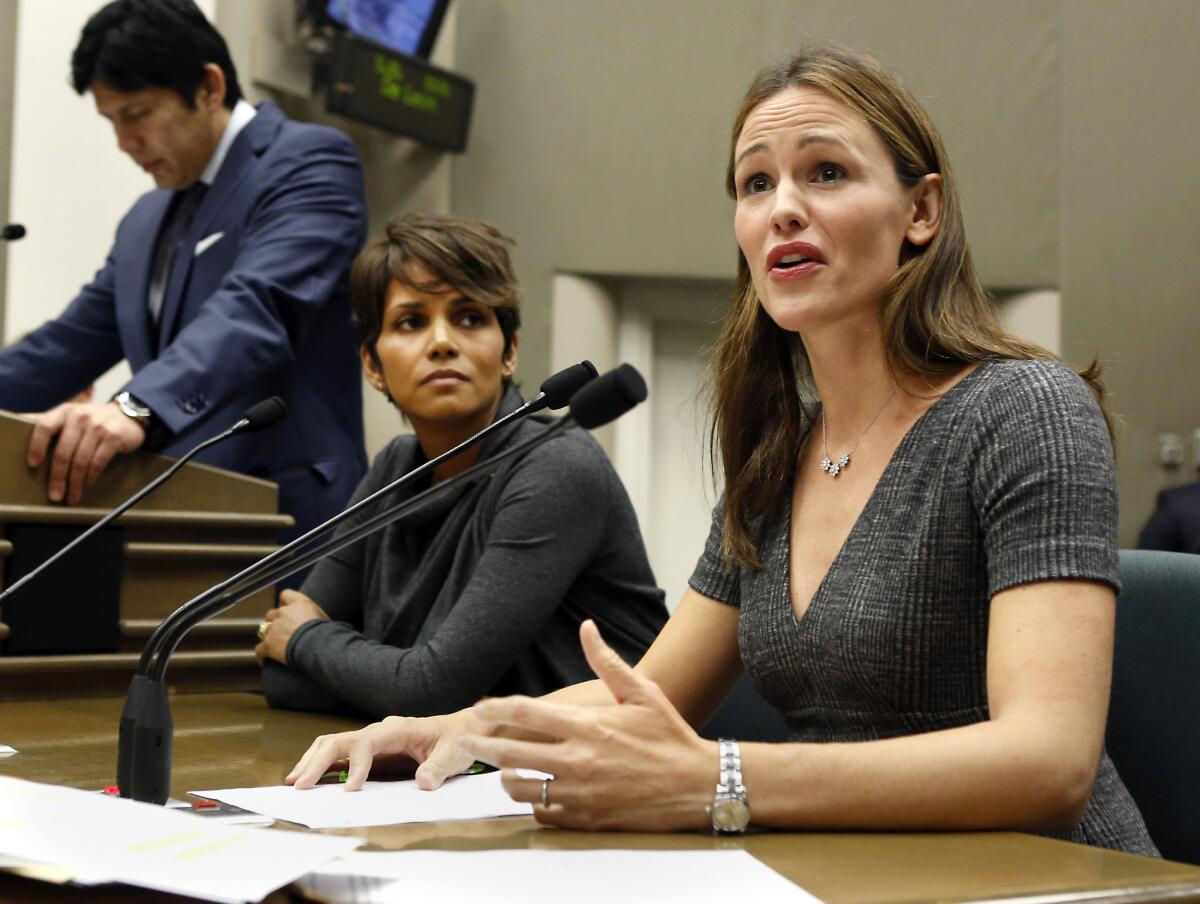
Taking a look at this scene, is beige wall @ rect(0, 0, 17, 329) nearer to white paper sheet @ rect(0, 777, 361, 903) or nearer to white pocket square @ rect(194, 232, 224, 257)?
white pocket square @ rect(194, 232, 224, 257)

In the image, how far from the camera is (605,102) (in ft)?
15.5

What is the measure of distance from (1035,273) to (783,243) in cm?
337

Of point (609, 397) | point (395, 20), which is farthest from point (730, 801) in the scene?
point (395, 20)

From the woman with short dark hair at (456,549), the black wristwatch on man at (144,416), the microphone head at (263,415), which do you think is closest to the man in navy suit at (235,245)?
the black wristwatch on man at (144,416)

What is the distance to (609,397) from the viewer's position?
1045 mm

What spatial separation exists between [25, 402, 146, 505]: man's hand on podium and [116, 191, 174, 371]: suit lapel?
24.9 inches

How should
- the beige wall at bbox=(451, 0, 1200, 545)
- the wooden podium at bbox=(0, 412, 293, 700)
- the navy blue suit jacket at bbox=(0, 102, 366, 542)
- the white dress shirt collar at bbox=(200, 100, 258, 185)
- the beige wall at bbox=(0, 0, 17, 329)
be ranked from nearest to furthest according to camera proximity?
the wooden podium at bbox=(0, 412, 293, 700) → the navy blue suit jacket at bbox=(0, 102, 366, 542) → the white dress shirt collar at bbox=(200, 100, 258, 185) → the beige wall at bbox=(0, 0, 17, 329) → the beige wall at bbox=(451, 0, 1200, 545)

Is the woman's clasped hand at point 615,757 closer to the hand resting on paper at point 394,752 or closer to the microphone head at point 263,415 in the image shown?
the hand resting on paper at point 394,752

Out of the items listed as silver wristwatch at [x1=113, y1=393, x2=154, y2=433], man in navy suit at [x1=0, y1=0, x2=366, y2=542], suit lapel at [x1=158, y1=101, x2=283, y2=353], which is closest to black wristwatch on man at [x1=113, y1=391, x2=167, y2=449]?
silver wristwatch at [x1=113, y1=393, x2=154, y2=433]

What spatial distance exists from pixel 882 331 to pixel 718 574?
303 mm

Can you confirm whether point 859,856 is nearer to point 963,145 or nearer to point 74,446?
point 74,446

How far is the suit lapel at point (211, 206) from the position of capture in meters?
2.62

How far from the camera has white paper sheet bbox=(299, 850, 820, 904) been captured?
30.6 inches

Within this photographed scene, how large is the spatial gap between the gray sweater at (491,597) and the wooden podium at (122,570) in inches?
9.7
